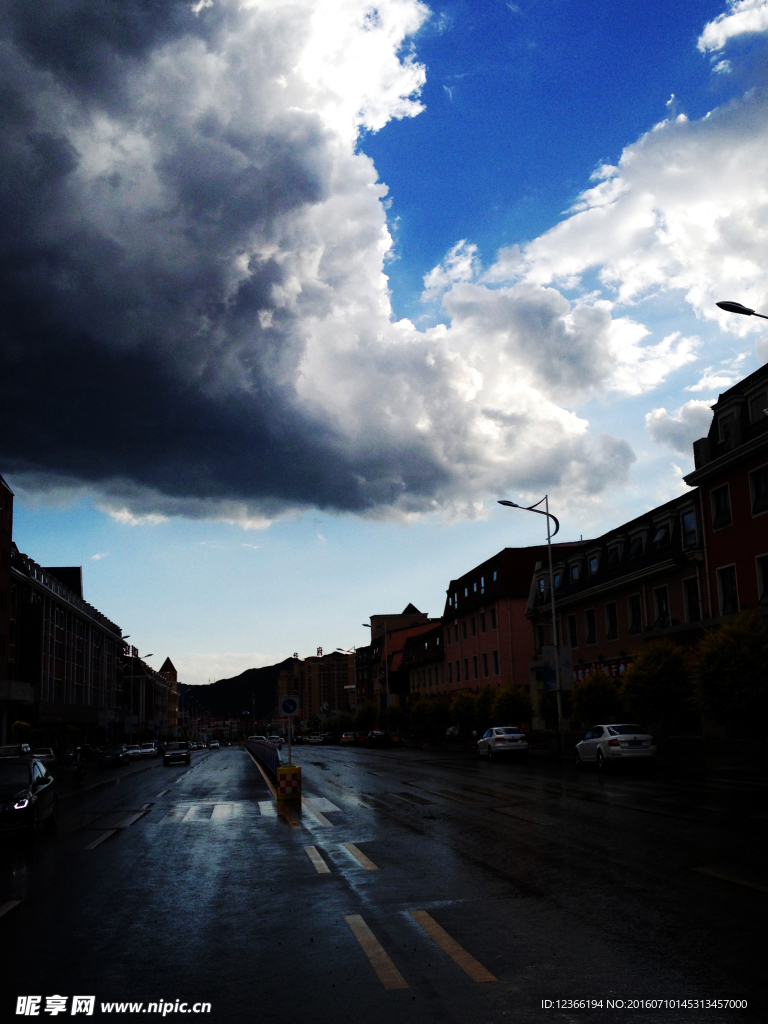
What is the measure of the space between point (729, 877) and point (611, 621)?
125 ft

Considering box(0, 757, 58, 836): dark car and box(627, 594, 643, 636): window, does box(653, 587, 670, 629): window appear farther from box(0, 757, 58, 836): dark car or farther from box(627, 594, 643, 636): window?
box(0, 757, 58, 836): dark car

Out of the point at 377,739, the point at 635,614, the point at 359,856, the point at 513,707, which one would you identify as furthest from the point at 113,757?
the point at 359,856

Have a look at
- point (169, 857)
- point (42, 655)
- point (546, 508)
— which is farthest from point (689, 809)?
point (42, 655)

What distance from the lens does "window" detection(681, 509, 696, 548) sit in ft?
125

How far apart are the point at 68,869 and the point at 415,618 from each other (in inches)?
5320

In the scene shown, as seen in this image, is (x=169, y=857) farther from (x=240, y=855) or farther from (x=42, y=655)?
(x=42, y=655)

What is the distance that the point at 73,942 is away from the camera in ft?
25.0

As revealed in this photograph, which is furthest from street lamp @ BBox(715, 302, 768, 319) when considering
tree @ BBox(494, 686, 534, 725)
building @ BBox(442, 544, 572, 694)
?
building @ BBox(442, 544, 572, 694)

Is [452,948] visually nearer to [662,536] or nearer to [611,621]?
[662,536]

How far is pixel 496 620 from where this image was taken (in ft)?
215

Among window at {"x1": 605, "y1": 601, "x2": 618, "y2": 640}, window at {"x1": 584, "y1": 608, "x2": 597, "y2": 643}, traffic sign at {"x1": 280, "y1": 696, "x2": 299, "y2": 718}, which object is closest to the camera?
traffic sign at {"x1": 280, "y1": 696, "x2": 299, "y2": 718}

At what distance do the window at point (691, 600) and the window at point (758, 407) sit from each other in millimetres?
8308

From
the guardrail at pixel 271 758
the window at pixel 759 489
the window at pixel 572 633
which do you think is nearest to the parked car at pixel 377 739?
the window at pixel 572 633

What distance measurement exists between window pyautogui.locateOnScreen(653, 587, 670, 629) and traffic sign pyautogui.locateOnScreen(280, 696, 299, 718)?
916 inches
